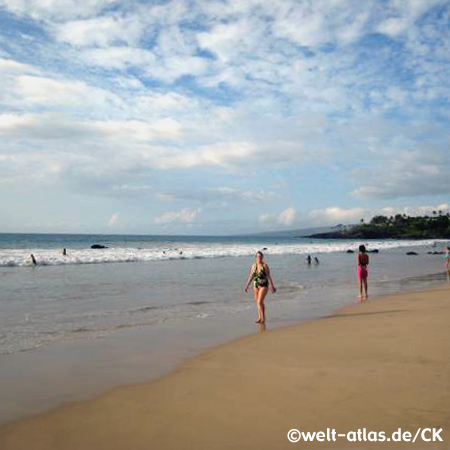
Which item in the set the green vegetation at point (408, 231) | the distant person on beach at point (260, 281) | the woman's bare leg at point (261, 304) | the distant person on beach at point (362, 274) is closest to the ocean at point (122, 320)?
the woman's bare leg at point (261, 304)

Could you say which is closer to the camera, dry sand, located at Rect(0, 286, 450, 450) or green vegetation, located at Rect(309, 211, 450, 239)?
dry sand, located at Rect(0, 286, 450, 450)

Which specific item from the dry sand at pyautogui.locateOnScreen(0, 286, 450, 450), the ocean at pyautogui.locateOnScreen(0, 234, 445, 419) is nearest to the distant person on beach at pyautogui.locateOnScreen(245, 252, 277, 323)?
the ocean at pyautogui.locateOnScreen(0, 234, 445, 419)

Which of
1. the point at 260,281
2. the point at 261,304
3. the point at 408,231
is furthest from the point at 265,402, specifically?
the point at 408,231

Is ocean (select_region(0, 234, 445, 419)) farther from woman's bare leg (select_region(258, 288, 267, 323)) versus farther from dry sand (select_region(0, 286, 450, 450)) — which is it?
dry sand (select_region(0, 286, 450, 450))

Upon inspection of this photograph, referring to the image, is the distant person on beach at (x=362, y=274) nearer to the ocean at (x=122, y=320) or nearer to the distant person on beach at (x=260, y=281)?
the ocean at (x=122, y=320)

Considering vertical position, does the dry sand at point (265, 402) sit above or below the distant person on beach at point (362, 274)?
below

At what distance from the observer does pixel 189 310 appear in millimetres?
12148

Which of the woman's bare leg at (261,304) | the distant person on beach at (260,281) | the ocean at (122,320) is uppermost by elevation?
the distant person on beach at (260,281)

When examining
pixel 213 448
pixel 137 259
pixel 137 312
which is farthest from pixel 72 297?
pixel 137 259

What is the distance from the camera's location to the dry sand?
13.9 ft

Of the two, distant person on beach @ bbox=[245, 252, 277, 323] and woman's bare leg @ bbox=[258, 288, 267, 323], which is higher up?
distant person on beach @ bbox=[245, 252, 277, 323]

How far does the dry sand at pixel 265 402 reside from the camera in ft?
13.9

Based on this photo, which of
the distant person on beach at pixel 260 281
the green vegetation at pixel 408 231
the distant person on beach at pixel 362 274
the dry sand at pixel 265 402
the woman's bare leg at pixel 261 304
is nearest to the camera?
the dry sand at pixel 265 402

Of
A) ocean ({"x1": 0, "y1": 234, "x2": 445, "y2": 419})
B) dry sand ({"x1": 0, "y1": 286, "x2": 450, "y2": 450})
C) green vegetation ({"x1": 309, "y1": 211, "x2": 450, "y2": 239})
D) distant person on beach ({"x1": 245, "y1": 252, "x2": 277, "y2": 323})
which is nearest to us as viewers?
dry sand ({"x1": 0, "y1": 286, "x2": 450, "y2": 450})
